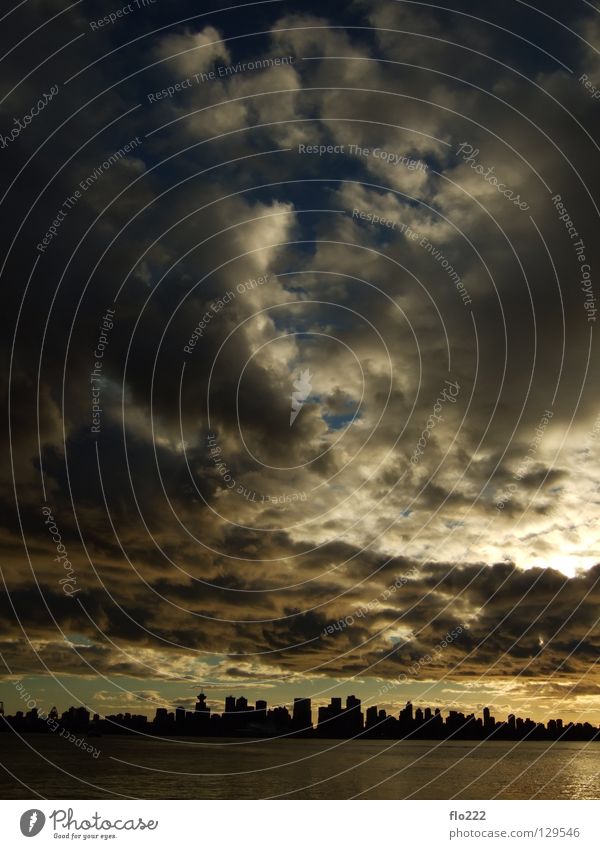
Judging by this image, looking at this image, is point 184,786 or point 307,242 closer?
point 307,242

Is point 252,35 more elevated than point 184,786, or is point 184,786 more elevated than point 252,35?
point 252,35

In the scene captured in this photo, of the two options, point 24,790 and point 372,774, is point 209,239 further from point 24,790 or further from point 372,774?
point 372,774

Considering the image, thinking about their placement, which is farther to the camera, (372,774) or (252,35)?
(372,774)

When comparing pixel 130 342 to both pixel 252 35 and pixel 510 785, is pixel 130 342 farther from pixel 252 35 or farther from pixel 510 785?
pixel 510 785

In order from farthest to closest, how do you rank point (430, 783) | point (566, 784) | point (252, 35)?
1. point (566, 784)
2. point (430, 783)
3. point (252, 35)

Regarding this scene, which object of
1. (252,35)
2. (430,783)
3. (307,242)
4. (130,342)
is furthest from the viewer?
(430,783)
